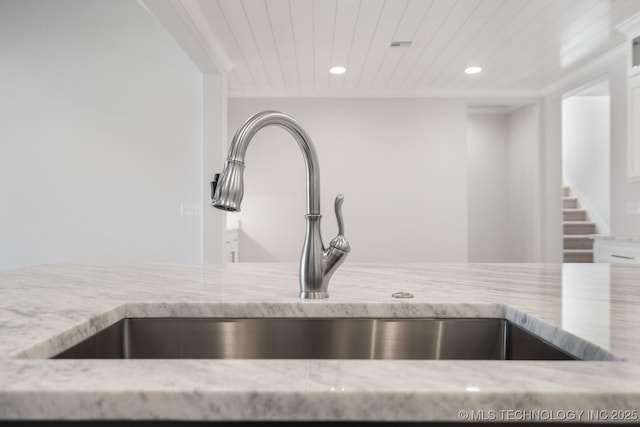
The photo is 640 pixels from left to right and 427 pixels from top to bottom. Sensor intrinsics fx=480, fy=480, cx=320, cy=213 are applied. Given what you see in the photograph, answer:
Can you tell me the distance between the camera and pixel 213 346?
2.83ft

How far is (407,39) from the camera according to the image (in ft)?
12.4

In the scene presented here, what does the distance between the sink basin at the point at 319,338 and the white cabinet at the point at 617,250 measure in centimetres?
300

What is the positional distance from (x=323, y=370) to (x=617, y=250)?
3680mm

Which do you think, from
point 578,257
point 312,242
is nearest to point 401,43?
point 312,242

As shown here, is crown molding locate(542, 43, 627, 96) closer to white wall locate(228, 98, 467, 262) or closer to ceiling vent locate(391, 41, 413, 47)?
white wall locate(228, 98, 467, 262)

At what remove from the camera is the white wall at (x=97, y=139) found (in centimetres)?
423

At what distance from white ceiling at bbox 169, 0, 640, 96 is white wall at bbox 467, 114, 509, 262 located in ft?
5.52

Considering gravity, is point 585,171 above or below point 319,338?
above

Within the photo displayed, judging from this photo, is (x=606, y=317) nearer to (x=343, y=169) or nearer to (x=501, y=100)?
(x=343, y=169)

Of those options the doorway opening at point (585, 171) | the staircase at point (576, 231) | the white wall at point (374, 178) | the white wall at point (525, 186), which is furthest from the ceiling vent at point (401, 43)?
the staircase at point (576, 231)

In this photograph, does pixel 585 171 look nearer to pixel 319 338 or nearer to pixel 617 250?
pixel 617 250

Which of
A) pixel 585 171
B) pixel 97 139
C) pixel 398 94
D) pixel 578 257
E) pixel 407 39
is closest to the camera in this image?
pixel 407 39

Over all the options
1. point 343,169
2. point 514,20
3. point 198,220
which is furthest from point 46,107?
point 514,20

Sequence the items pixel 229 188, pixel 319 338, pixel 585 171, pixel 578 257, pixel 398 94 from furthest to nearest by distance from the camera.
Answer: pixel 585 171 < pixel 578 257 < pixel 398 94 < pixel 319 338 < pixel 229 188
